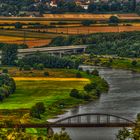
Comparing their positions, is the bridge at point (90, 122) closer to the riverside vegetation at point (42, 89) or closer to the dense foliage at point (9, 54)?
the riverside vegetation at point (42, 89)

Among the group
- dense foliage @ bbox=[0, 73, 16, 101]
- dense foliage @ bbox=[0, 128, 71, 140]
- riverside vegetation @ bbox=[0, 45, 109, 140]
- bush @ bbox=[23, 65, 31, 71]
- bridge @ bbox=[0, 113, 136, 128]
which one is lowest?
bush @ bbox=[23, 65, 31, 71]

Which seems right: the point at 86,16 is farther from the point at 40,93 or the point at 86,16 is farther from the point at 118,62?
the point at 40,93

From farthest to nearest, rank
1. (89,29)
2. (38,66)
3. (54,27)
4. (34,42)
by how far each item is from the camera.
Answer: (54,27) < (89,29) < (34,42) < (38,66)

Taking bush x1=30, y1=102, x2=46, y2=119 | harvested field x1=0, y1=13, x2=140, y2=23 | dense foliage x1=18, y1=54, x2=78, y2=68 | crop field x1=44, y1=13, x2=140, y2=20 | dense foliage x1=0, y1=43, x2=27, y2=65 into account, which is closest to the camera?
bush x1=30, y1=102, x2=46, y2=119

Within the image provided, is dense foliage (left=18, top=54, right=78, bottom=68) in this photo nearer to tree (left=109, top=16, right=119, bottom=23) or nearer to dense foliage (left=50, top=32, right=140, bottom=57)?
dense foliage (left=50, top=32, right=140, bottom=57)

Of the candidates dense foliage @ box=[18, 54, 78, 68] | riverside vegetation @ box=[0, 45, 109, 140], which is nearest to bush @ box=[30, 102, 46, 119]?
riverside vegetation @ box=[0, 45, 109, 140]

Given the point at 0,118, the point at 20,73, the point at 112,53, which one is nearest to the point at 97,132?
the point at 0,118

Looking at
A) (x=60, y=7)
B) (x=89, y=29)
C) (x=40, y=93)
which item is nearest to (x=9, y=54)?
(x=40, y=93)
